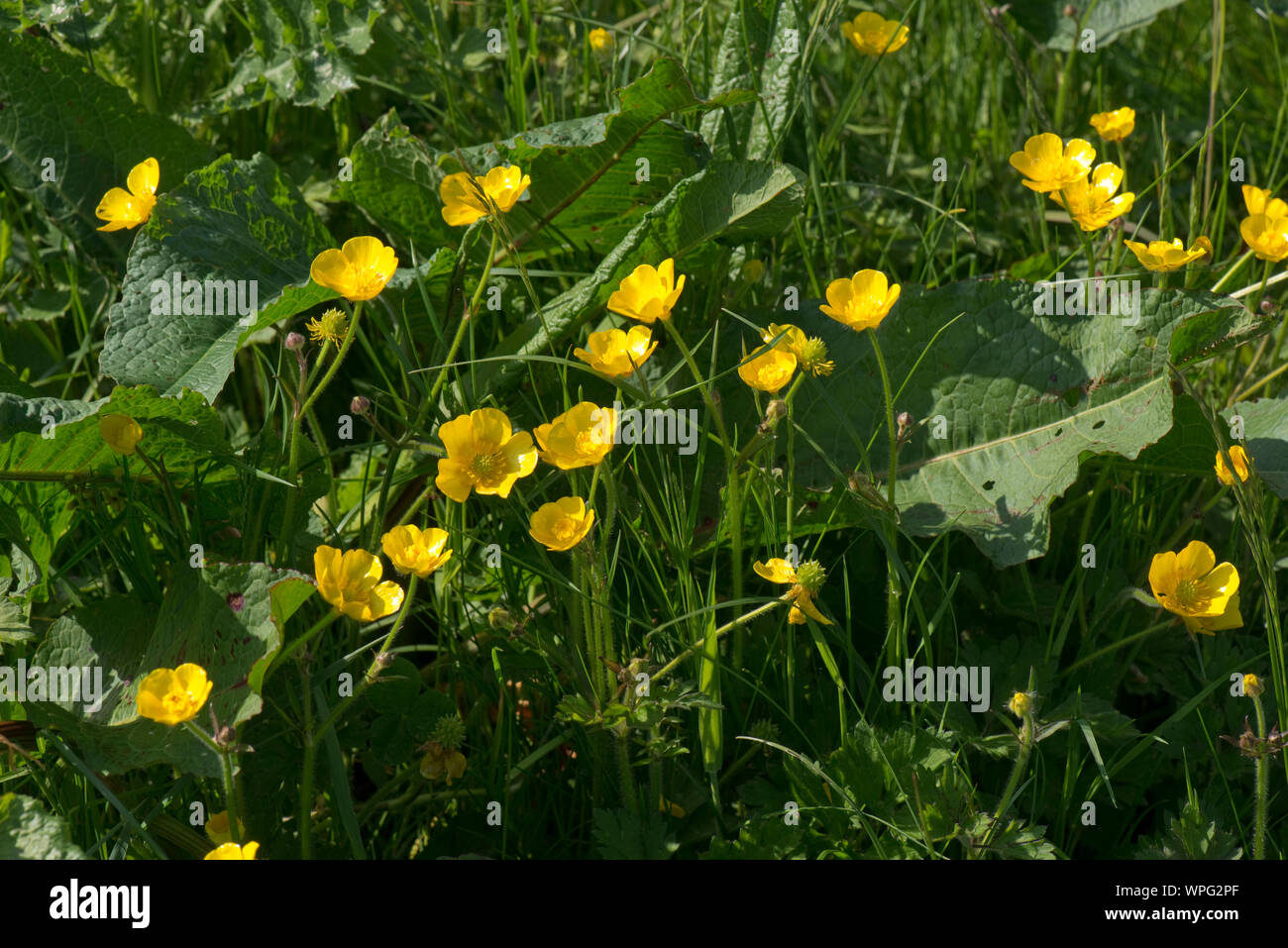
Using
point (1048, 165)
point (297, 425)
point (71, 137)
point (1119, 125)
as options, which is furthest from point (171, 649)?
point (1119, 125)

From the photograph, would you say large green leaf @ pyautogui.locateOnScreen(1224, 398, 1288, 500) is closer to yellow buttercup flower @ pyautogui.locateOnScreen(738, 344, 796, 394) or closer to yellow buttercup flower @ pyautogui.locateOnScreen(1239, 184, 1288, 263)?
yellow buttercup flower @ pyautogui.locateOnScreen(1239, 184, 1288, 263)

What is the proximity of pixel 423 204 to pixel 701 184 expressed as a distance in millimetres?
669

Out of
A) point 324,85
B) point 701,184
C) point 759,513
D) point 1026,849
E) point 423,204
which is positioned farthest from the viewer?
point 324,85

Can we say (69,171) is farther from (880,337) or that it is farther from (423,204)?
(880,337)

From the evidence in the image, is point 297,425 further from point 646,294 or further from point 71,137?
point 71,137

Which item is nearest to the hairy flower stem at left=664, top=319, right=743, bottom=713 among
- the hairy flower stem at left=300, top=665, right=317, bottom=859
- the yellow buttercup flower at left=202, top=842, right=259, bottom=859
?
the hairy flower stem at left=300, top=665, right=317, bottom=859

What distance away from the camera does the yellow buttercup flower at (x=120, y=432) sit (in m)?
1.98

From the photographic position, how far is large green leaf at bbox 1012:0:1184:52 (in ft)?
11.1

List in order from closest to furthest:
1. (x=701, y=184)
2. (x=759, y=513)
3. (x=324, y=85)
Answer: (x=759, y=513)
(x=701, y=184)
(x=324, y=85)

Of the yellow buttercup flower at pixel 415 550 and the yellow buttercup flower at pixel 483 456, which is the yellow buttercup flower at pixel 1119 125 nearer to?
the yellow buttercup flower at pixel 483 456

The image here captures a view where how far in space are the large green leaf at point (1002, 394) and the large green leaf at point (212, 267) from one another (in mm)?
1084

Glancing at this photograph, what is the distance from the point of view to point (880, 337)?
98.5 inches

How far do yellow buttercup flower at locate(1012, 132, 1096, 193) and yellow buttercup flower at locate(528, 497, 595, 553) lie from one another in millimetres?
1153
